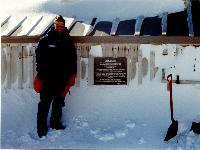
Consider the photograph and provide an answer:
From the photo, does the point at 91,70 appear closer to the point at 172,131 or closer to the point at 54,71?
the point at 54,71

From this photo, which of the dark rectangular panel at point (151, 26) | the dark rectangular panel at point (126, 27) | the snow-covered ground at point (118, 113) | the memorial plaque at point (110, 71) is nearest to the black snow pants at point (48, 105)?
the snow-covered ground at point (118, 113)

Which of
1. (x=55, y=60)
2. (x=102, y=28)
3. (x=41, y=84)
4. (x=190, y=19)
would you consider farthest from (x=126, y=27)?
(x=41, y=84)

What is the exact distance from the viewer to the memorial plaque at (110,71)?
7.98 m

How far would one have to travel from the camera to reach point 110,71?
8.05 meters

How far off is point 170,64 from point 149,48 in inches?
18.5

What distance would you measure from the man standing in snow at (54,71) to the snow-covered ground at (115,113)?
1.05ft

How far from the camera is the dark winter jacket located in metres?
7.26

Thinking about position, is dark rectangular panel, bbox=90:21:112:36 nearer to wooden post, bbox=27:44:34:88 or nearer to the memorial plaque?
the memorial plaque

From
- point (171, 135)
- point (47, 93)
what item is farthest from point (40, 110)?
point (171, 135)

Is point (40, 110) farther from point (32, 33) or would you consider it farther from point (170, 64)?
point (170, 64)

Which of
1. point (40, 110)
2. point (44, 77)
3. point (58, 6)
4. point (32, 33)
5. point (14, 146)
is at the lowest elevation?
point (14, 146)

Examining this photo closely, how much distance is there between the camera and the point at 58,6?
9.08 m

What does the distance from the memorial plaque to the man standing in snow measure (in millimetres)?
728

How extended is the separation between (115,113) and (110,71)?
77 cm
